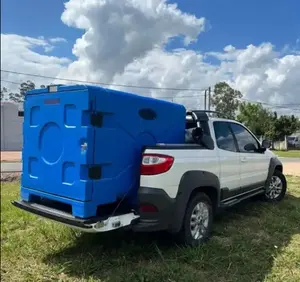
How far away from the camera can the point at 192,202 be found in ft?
14.0

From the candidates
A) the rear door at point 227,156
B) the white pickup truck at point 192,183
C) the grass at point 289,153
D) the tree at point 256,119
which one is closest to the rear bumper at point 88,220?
the white pickup truck at point 192,183

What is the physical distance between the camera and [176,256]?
4.05 metres

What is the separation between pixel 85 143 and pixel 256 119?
4341 mm

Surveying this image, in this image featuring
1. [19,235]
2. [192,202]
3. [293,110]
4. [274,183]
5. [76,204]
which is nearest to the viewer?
[76,204]

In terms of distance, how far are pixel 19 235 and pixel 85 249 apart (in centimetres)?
115

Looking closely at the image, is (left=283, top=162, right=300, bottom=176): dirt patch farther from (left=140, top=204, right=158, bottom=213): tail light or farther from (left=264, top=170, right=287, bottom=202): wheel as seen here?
(left=140, top=204, right=158, bottom=213): tail light

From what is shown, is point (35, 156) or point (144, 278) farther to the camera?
point (35, 156)

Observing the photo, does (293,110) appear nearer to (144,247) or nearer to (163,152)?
(163,152)

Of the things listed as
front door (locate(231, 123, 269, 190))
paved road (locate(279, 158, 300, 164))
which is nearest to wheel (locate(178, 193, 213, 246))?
front door (locate(231, 123, 269, 190))

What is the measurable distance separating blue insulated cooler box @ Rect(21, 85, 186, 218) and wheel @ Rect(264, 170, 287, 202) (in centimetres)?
368

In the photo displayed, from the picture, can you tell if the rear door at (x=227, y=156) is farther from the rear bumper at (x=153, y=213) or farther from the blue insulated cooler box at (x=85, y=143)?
the rear bumper at (x=153, y=213)

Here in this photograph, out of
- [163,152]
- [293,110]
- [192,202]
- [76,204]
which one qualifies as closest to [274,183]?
[293,110]

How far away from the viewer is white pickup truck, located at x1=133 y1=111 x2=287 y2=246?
382 centimetres

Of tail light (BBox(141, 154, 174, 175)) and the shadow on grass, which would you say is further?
tail light (BBox(141, 154, 174, 175))
